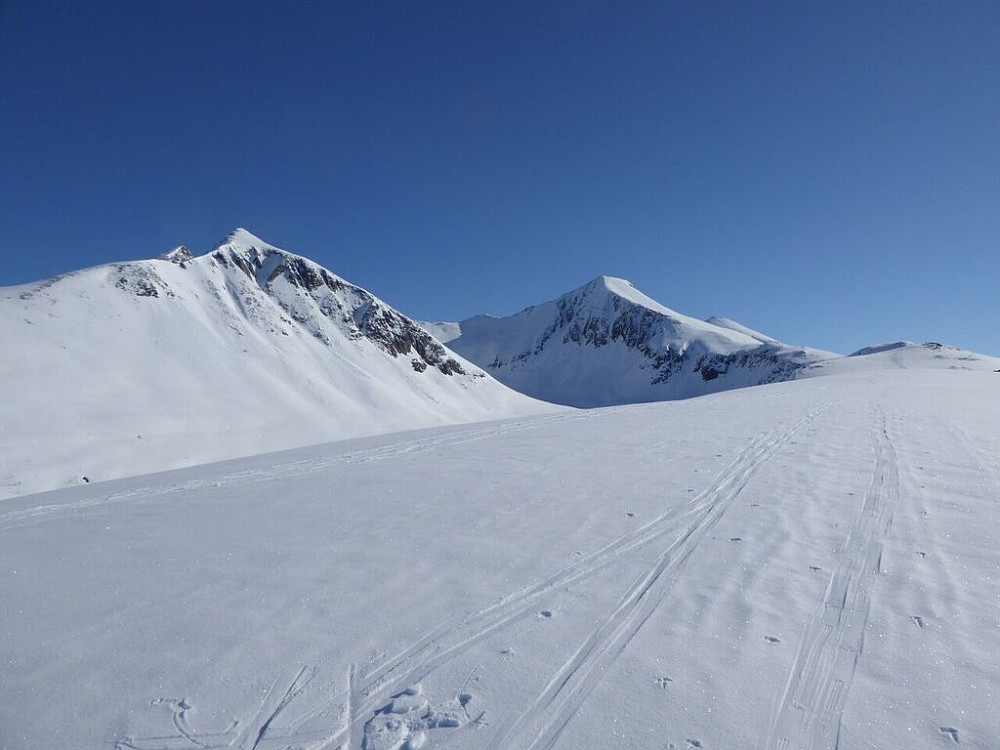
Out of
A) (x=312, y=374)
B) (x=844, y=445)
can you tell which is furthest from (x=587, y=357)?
(x=844, y=445)

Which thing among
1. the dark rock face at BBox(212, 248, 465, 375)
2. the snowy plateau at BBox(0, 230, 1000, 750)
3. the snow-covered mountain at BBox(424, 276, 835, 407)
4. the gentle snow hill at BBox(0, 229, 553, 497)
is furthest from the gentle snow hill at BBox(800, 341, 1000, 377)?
the snowy plateau at BBox(0, 230, 1000, 750)

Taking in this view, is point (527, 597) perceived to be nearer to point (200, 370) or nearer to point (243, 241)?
point (200, 370)

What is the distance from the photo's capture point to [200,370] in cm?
4206

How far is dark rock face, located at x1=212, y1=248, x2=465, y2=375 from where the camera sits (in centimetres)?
6869

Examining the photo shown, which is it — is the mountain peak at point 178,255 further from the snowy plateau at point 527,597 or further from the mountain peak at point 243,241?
the snowy plateau at point 527,597

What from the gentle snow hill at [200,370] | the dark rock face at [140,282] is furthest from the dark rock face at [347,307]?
the dark rock face at [140,282]

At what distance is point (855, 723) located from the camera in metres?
3.05

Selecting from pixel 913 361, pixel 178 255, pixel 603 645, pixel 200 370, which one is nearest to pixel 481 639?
pixel 603 645

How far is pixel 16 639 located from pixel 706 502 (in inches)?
310

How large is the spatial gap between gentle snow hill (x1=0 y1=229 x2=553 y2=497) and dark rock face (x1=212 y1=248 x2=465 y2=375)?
264mm

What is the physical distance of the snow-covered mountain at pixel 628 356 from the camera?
120688mm

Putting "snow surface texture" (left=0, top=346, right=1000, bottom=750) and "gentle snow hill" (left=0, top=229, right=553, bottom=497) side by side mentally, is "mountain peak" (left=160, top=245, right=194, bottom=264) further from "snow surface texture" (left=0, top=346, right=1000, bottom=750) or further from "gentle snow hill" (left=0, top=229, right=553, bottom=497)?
"snow surface texture" (left=0, top=346, right=1000, bottom=750)

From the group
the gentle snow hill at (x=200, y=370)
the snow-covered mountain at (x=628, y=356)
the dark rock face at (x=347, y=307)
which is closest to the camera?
the gentle snow hill at (x=200, y=370)

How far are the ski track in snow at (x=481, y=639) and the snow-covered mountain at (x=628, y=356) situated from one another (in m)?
108
